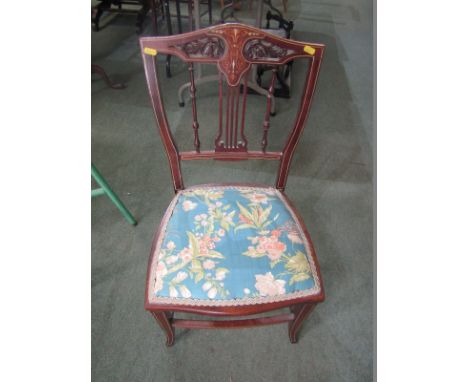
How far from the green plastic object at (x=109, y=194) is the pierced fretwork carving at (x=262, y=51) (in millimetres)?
760

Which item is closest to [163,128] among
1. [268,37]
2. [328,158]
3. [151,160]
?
[268,37]

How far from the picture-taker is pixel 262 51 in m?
0.80

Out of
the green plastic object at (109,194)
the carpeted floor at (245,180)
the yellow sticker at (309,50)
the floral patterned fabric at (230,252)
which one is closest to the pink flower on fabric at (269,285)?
the floral patterned fabric at (230,252)

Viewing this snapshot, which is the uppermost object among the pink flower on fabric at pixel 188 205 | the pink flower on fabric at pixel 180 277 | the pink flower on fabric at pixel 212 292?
the pink flower on fabric at pixel 188 205

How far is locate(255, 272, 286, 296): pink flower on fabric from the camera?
79 cm

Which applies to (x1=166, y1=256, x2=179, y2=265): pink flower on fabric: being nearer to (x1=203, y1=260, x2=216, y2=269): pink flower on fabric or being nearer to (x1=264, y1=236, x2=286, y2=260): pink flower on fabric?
(x1=203, y1=260, x2=216, y2=269): pink flower on fabric

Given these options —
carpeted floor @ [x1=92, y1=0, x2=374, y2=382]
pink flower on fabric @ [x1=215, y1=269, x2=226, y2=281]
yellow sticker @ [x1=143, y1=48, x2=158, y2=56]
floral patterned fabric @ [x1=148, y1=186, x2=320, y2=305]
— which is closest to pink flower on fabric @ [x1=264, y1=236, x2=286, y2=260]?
floral patterned fabric @ [x1=148, y1=186, x2=320, y2=305]

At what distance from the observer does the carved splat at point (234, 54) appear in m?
0.76

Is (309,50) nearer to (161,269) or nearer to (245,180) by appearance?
(161,269)

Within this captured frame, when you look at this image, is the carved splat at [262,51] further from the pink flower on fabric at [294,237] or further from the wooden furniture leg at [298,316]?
the wooden furniture leg at [298,316]

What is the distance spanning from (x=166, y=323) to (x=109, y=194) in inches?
24.5

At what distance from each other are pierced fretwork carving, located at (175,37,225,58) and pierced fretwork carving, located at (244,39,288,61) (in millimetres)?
66

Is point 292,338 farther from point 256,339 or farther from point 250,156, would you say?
point 250,156

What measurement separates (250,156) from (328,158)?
3.40ft
